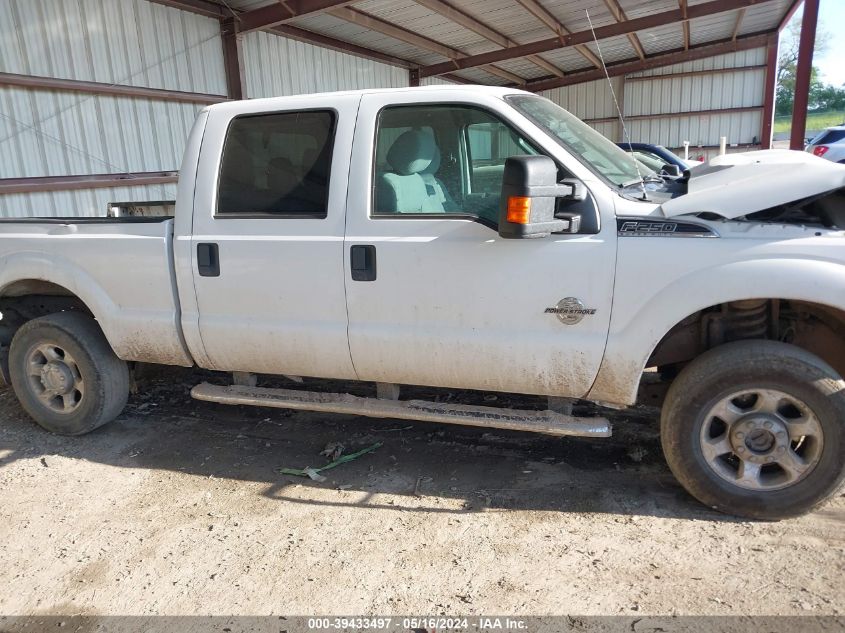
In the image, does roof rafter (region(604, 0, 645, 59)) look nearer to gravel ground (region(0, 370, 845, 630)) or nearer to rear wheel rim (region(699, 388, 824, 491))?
gravel ground (region(0, 370, 845, 630))

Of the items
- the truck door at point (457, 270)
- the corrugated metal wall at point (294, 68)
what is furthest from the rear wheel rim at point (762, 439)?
the corrugated metal wall at point (294, 68)

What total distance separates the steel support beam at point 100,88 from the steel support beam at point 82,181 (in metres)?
1.18

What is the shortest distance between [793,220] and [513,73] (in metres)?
21.8

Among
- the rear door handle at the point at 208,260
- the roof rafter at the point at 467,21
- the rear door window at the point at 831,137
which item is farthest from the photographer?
the rear door window at the point at 831,137

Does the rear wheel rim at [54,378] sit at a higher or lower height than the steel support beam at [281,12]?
lower

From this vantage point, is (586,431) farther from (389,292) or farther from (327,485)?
(327,485)

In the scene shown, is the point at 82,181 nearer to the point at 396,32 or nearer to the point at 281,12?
the point at 281,12

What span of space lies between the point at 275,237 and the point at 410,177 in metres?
0.82

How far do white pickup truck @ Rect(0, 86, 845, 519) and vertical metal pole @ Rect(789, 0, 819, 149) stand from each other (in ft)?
42.8

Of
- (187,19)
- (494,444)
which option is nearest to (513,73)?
(187,19)

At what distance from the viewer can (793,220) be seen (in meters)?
2.82

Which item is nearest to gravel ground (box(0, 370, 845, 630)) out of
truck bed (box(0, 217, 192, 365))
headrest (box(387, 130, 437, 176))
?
truck bed (box(0, 217, 192, 365))

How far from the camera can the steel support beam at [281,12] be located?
10383 millimetres

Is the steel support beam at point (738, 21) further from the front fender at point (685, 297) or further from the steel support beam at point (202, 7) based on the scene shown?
the front fender at point (685, 297)
